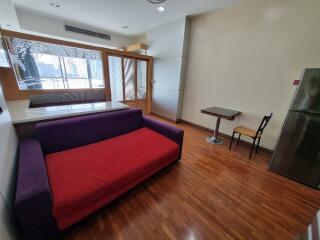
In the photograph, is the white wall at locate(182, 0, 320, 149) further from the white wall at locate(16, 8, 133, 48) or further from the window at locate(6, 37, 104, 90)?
the white wall at locate(16, 8, 133, 48)

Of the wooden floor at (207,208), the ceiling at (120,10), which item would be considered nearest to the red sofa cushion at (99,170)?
the wooden floor at (207,208)

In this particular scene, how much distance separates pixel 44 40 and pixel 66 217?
10.9 ft

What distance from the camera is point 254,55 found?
2.51 meters

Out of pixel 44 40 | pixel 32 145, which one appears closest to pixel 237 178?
pixel 32 145

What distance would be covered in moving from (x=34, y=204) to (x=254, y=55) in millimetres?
3647


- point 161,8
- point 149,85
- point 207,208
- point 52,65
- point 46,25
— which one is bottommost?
point 207,208

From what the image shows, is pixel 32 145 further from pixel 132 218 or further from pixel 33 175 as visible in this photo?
pixel 132 218

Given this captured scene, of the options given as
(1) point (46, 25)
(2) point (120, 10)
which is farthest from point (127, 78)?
(1) point (46, 25)

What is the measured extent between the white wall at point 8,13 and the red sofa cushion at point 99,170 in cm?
269

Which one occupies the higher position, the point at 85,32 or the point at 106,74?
the point at 85,32

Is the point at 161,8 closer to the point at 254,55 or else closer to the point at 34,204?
the point at 254,55

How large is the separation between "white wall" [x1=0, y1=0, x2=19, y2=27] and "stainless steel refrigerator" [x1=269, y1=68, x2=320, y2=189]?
14.8 feet

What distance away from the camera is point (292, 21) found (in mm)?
2074

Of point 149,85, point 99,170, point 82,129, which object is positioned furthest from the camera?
point 149,85
